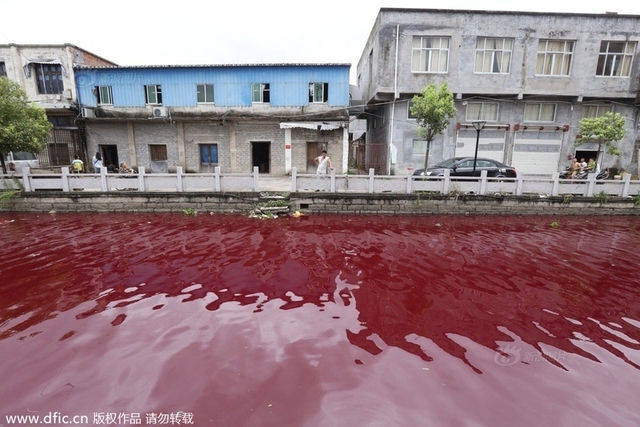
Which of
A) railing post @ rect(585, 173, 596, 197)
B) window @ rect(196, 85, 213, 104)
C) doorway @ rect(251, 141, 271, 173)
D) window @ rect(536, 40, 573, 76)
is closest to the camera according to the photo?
railing post @ rect(585, 173, 596, 197)

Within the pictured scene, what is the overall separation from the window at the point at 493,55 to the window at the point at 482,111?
1.65 m

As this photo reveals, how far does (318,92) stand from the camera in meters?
18.6

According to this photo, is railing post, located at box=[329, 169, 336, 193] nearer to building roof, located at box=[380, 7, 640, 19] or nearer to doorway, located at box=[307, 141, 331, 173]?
doorway, located at box=[307, 141, 331, 173]

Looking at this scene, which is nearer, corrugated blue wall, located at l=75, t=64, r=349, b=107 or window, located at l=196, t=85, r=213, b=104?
corrugated blue wall, located at l=75, t=64, r=349, b=107

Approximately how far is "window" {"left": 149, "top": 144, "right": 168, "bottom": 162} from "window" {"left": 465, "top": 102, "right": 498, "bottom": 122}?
1705 centimetres

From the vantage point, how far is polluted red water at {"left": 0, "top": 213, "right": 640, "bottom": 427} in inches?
130

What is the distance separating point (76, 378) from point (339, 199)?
9.58 metres

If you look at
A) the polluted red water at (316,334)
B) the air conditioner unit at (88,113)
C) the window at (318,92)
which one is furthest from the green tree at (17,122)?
the window at (318,92)

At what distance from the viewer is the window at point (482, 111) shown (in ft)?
59.9

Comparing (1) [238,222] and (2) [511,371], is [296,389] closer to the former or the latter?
(2) [511,371]

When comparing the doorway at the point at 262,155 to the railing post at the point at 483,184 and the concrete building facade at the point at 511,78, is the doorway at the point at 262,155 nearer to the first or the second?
the concrete building facade at the point at 511,78

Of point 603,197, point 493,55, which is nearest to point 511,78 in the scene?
point 493,55

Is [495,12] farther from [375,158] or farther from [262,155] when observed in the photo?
[262,155]

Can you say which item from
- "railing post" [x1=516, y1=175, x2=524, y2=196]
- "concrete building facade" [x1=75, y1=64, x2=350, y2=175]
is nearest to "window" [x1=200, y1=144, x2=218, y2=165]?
"concrete building facade" [x1=75, y1=64, x2=350, y2=175]
